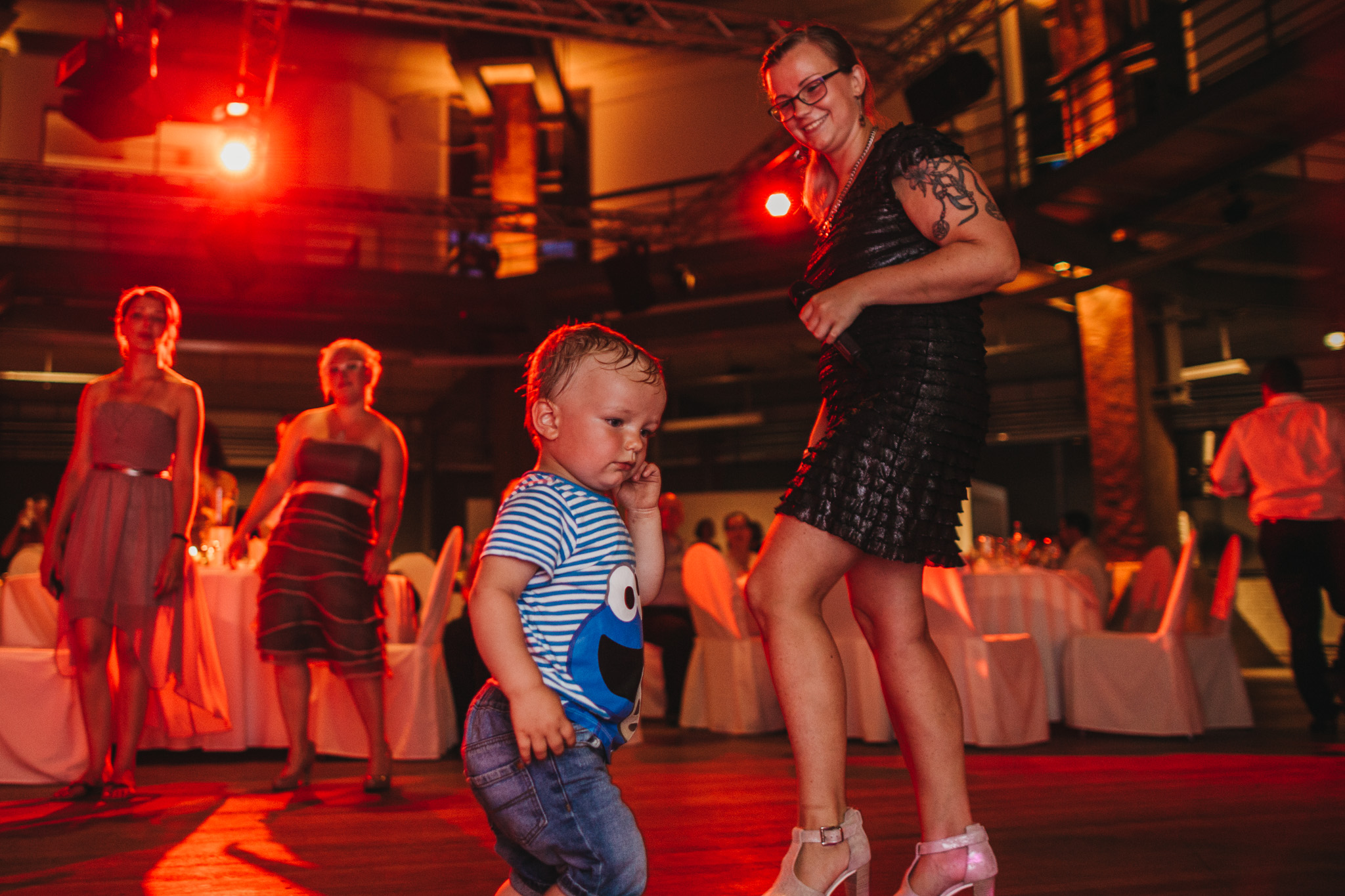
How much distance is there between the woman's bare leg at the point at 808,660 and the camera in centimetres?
143

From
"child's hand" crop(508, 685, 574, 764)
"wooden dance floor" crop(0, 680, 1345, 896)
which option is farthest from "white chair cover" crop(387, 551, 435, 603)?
"child's hand" crop(508, 685, 574, 764)

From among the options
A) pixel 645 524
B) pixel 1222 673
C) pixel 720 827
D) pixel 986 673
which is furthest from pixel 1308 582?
pixel 645 524

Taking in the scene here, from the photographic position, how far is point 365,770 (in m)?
3.66

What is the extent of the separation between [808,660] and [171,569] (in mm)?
2338

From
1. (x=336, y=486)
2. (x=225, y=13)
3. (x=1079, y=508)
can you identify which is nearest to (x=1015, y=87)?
(x=1079, y=508)

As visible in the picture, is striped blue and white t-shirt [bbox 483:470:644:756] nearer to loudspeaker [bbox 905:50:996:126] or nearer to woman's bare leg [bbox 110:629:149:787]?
woman's bare leg [bbox 110:629:149:787]

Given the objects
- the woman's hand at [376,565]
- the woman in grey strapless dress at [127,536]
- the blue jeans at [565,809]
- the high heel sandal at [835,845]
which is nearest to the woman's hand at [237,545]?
the woman in grey strapless dress at [127,536]

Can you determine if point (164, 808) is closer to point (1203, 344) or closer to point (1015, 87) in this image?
point (1015, 87)

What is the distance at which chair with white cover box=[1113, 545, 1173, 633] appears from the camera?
519 cm

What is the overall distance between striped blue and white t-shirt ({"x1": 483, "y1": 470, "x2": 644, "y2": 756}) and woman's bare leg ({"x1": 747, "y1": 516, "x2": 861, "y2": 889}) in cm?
28

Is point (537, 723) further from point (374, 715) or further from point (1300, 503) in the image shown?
point (1300, 503)

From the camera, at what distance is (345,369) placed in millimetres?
3254

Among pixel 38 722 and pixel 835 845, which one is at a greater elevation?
pixel 835 845

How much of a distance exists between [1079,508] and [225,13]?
11547 mm
